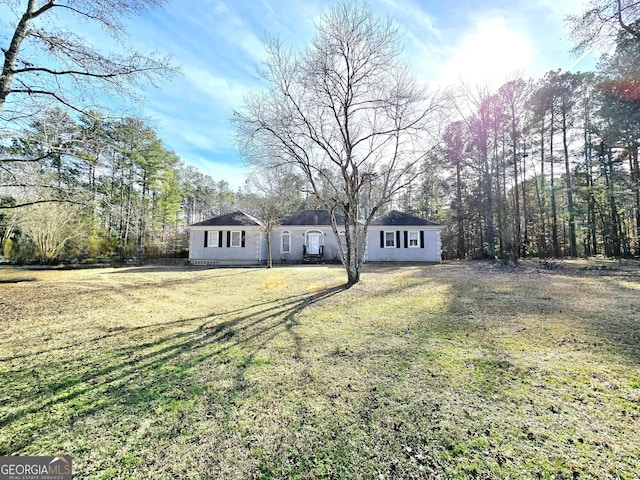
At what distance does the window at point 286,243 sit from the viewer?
66.5ft

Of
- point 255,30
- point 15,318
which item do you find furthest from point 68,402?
point 255,30

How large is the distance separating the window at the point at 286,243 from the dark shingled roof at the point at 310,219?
2.67ft

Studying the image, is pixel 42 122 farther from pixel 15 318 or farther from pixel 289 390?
pixel 289 390

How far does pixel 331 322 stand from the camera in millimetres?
5391

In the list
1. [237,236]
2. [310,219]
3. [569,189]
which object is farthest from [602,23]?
[237,236]

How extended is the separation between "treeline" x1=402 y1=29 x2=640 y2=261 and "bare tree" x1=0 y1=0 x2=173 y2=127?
A: 50.9ft

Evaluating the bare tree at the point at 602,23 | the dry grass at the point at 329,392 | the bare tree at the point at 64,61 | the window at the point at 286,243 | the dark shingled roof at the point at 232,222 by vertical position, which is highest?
the bare tree at the point at 602,23

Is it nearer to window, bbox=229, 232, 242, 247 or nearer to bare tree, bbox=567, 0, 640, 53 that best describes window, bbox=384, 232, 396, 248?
window, bbox=229, 232, 242, 247

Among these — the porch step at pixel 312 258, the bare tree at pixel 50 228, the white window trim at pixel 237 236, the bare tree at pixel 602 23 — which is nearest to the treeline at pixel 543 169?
the bare tree at pixel 602 23

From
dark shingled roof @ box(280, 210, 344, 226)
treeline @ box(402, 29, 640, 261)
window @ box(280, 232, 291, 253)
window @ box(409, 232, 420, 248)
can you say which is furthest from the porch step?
treeline @ box(402, 29, 640, 261)

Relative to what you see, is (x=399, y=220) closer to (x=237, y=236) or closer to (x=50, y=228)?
(x=237, y=236)

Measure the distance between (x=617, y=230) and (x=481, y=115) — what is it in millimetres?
Answer: 12797

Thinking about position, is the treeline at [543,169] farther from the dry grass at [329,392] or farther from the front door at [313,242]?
the dry grass at [329,392]

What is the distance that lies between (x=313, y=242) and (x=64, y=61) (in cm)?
1571
